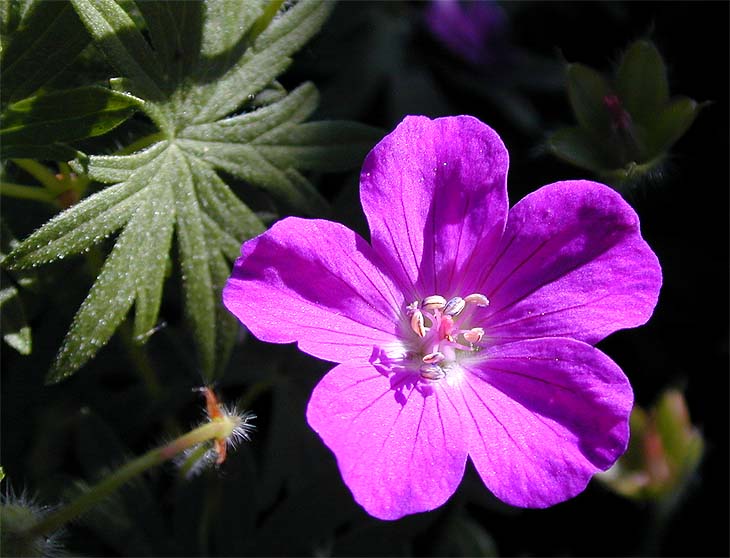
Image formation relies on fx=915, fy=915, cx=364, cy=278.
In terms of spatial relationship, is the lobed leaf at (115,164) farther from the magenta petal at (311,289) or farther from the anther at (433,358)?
the anther at (433,358)

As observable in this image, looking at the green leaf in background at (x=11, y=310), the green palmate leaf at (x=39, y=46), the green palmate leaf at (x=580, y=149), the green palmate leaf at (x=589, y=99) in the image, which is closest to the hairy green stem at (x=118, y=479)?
the green leaf in background at (x=11, y=310)

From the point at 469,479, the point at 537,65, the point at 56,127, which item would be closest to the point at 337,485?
the point at 469,479

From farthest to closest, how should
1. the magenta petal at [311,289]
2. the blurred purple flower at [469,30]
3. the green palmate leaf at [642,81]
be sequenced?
1. the blurred purple flower at [469,30]
2. the green palmate leaf at [642,81]
3. the magenta petal at [311,289]

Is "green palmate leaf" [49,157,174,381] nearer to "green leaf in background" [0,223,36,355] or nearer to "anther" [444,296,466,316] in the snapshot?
"green leaf in background" [0,223,36,355]

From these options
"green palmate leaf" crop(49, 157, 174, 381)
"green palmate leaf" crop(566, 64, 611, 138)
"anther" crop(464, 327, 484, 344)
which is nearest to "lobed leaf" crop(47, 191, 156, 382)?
"green palmate leaf" crop(49, 157, 174, 381)

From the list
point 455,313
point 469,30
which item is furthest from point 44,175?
point 469,30

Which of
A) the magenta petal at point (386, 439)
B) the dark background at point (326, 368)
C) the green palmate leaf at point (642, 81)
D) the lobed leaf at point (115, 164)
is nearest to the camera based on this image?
the magenta petal at point (386, 439)

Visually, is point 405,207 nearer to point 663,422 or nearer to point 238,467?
point 238,467
